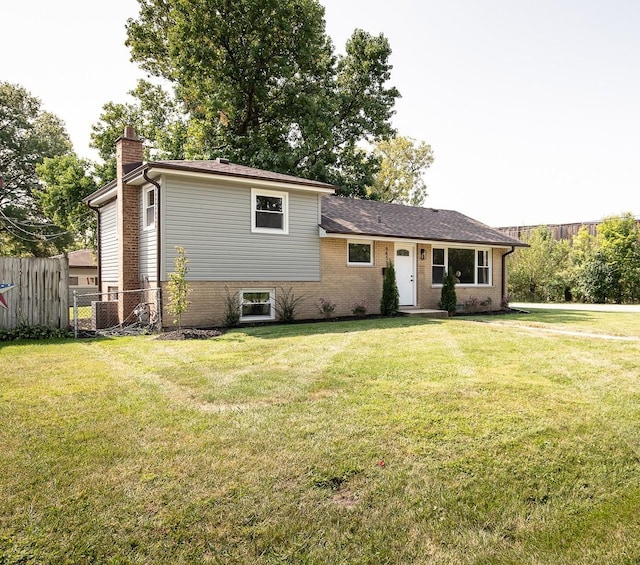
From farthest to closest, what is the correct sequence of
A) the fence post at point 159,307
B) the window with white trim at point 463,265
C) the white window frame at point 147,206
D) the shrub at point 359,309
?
the window with white trim at point 463,265
the shrub at point 359,309
the white window frame at point 147,206
the fence post at point 159,307

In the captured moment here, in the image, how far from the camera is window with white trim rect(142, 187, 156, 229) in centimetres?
1296

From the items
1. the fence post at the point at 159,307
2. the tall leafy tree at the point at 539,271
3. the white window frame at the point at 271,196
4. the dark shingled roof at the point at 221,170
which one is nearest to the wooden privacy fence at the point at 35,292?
the fence post at the point at 159,307

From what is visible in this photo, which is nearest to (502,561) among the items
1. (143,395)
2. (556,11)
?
(143,395)

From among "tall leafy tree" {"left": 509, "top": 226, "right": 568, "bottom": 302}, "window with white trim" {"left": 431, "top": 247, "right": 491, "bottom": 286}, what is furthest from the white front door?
"tall leafy tree" {"left": 509, "top": 226, "right": 568, "bottom": 302}

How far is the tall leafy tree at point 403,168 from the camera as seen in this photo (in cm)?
3853

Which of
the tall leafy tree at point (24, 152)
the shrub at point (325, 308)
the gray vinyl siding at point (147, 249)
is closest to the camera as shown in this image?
the gray vinyl siding at point (147, 249)

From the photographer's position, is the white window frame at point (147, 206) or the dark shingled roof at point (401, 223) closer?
the white window frame at point (147, 206)

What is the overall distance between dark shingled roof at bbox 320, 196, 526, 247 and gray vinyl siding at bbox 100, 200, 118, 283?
687 cm

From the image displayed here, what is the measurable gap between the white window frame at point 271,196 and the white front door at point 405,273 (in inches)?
180

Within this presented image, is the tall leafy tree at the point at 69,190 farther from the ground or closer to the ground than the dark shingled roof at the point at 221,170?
farther from the ground

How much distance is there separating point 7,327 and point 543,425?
10744 mm

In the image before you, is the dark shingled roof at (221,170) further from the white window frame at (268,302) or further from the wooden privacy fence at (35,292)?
the wooden privacy fence at (35,292)

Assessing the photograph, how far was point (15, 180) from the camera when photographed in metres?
31.7

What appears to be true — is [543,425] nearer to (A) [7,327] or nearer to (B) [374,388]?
(B) [374,388]
